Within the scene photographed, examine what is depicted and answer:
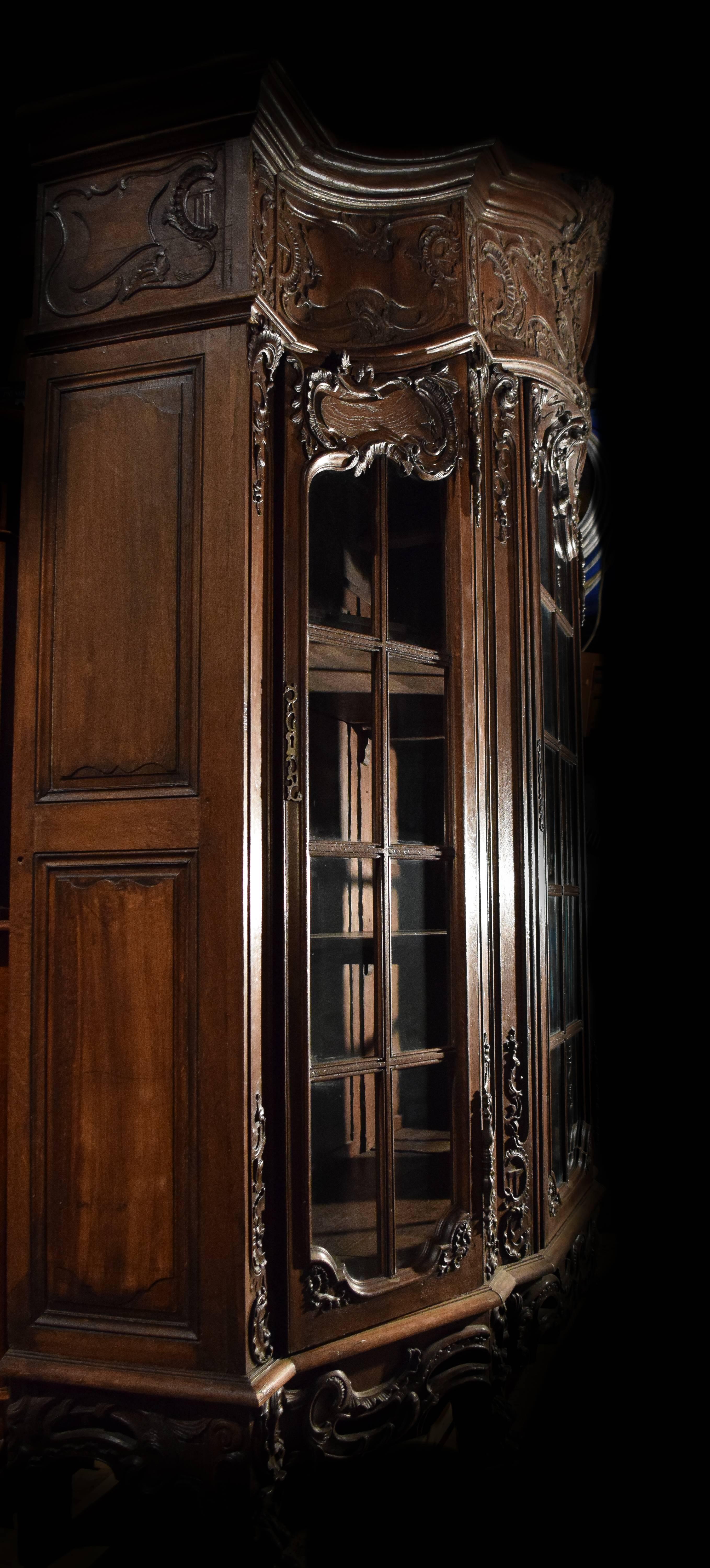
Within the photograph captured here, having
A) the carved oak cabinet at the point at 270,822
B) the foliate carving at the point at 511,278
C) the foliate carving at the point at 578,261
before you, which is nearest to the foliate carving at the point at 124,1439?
the carved oak cabinet at the point at 270,822

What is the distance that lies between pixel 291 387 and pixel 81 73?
56cm

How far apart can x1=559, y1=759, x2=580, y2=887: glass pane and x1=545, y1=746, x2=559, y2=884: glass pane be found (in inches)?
1.6

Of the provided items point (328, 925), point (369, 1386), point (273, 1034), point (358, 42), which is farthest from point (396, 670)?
point (369, 1386)

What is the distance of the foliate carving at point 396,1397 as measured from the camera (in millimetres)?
1539

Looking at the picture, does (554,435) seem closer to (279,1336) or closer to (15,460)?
(15,460)

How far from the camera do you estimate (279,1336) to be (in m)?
1.54

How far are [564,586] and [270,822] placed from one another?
1042 mm

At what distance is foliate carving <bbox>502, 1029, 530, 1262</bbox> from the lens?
72.2 inches

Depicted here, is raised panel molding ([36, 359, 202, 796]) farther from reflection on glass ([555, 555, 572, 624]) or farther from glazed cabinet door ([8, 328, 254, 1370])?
reflection on glass ([555, 555, 572, 624])

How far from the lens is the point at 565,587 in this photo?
2.30 m

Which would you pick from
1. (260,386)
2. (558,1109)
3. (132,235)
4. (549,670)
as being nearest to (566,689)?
(549,670)

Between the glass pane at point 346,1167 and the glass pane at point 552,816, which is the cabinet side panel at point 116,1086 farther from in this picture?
the glass pane at point 552,816

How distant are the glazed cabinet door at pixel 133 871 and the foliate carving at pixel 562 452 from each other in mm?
713

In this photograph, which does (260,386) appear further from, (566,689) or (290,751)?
(566,689)
